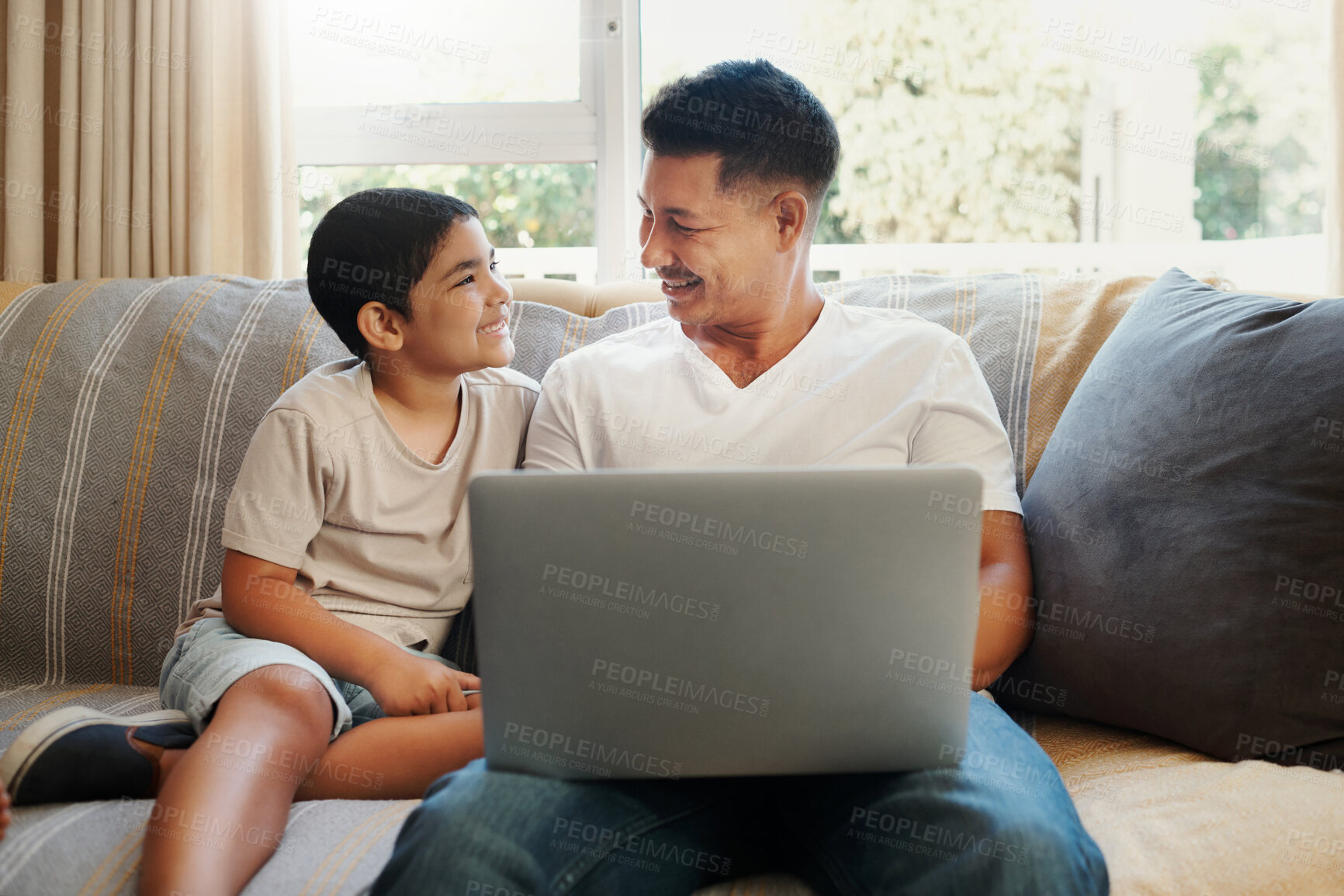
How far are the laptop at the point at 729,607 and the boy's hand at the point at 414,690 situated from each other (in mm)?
365

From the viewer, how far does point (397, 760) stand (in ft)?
3.22

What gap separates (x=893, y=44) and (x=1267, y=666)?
200 centimetres

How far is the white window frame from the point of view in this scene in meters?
2.19

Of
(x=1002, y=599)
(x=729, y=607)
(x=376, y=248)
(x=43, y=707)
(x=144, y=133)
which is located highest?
(x=144, y=133)

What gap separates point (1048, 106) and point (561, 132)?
1357 millimetres

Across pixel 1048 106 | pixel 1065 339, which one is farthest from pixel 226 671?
pixel 1048 106

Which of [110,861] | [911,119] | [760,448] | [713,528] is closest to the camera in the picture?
[713,528]

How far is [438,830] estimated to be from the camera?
71 cm

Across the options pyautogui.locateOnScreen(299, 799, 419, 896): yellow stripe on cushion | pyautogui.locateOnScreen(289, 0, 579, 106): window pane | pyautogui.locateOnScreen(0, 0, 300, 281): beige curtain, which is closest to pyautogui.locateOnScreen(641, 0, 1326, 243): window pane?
pyautogui.locateOnScreen(289, 0, 579, 106): window pane

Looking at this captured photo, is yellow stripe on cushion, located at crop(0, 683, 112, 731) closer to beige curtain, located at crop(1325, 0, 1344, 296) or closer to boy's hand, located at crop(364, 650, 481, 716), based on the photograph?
boy's hand, located at crop(364, 650, 481, 716)

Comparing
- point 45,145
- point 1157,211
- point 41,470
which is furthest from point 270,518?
point 1157,211

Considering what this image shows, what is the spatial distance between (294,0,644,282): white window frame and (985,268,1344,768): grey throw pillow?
134cm

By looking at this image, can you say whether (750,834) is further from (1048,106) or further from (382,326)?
(1048,106)

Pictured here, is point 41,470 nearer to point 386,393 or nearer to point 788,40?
point 386,393
